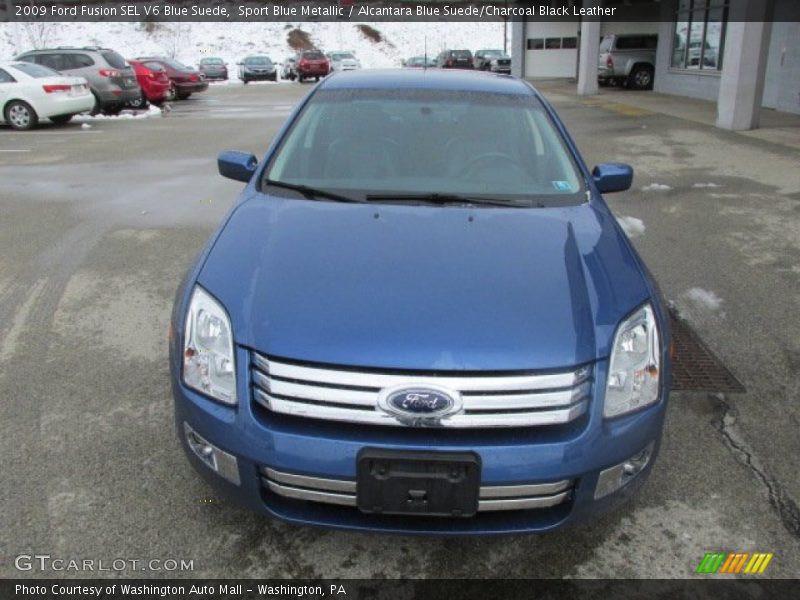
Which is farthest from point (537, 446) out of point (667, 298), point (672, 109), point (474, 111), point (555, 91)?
point (555, 91)

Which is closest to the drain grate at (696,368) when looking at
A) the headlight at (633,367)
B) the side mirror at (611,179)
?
the side mirror at (611,179)

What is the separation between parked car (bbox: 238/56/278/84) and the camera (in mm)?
36188

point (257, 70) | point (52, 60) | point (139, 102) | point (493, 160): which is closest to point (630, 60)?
point (139, 102)

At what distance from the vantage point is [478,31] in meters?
68.5

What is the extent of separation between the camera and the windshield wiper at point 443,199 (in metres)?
3.00

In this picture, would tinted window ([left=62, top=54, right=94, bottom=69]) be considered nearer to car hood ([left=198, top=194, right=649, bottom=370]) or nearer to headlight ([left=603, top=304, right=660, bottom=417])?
car hood ([left=198, top=194, right=649, bottom=370])

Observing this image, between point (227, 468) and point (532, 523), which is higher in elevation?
point (227, 468)

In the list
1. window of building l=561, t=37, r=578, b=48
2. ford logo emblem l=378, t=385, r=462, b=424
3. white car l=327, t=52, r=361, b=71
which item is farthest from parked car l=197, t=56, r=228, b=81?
ford logo emblem l=378, t=385, r=462, b=424

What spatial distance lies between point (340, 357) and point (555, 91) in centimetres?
2458

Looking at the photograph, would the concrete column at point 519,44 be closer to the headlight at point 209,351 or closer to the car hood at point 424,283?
the car hood at point 424,283

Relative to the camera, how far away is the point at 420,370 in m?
2.02

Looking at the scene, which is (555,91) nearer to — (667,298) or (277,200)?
(667,298)

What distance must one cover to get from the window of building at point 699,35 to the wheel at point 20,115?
1648 centimetres

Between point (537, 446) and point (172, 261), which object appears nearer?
point (537, 446)
